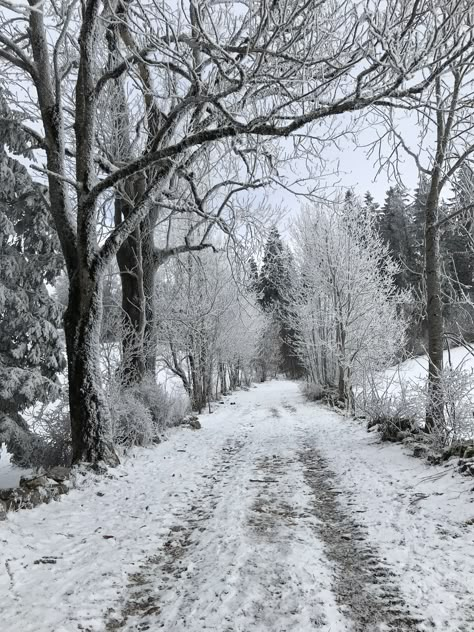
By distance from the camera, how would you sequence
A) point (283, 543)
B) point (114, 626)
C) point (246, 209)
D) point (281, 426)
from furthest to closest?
point (281, 426)
point (246, 209)
point (283, 543)
point (114, 626)

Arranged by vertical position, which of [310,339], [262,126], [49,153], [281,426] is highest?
[49,153]

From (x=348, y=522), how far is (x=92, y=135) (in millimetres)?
6484

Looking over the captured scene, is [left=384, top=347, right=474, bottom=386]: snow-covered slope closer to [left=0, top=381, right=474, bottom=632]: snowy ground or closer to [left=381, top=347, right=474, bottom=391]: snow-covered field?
[left=381, top=347, right=474, bottom=391]: snow-covered field

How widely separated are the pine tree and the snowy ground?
4636 millimetres

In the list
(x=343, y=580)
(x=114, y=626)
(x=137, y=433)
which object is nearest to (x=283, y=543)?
(x=343, y=580)

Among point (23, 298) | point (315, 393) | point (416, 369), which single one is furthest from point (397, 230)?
point (23, 298)

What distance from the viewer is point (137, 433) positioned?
801cm

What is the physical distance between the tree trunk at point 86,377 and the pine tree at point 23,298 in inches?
150

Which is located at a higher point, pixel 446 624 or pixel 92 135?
pixel 92 135

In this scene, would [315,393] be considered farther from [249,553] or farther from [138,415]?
[249,553]

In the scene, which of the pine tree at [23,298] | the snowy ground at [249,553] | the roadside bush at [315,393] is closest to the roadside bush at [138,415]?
the snowy ground at [249,553]

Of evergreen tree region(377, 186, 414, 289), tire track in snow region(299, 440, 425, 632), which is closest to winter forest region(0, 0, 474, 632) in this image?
tire track in snow region(299, 440, 425, 632)

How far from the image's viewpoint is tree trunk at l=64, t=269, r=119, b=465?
6098 millimetres

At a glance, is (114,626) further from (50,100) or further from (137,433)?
(50,100)
